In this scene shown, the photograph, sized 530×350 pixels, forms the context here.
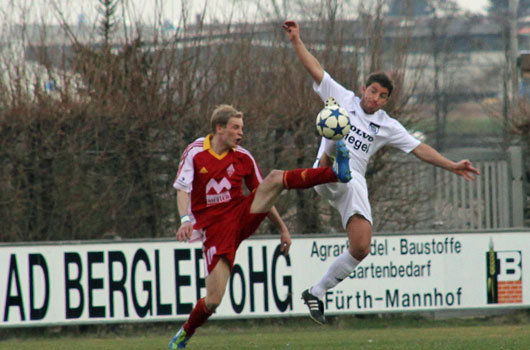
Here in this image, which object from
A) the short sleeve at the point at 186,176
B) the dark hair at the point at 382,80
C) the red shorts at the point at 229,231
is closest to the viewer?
the short sleeve at the point at 186,176

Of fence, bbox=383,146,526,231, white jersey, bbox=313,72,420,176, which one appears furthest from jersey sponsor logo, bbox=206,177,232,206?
fence, bbox=383,146,526,231

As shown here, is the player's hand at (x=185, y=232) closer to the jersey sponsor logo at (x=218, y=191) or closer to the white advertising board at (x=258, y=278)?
the jersey sponsor logo at (x=218, y=191)

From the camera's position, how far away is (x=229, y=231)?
7578 millimetres

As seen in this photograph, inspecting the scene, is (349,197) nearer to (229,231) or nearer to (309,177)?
(309,177)

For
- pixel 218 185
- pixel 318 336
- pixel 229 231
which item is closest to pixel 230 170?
pixel 218 185

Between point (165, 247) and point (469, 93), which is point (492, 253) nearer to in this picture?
point (165, 247)

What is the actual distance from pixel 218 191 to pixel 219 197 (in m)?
0.06

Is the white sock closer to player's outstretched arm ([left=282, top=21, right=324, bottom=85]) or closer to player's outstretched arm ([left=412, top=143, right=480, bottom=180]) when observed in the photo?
player's outstretched arm ([left=412, top=143, right=480, bottom=180])

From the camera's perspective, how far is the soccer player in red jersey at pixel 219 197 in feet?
24.5

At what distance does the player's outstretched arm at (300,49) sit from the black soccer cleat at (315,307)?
1.98 m

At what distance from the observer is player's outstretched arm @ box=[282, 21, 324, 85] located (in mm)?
7703

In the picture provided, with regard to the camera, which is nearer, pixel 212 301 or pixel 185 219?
pixel 185 219

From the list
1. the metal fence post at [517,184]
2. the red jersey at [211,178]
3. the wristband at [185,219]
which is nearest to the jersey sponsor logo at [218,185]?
the red jersey at [211,178]

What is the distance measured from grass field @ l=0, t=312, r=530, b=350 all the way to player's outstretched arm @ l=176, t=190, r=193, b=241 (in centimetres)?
184
